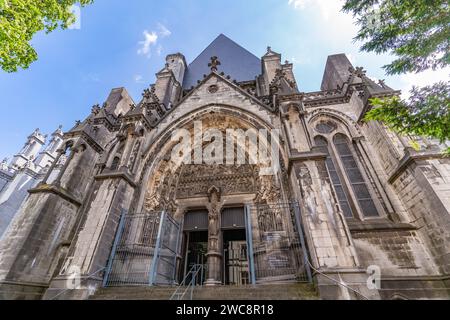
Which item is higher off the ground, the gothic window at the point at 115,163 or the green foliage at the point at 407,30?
the green foliage at the point at 407,30

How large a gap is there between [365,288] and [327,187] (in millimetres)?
2351

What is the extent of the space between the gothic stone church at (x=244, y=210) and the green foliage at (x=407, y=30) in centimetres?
239

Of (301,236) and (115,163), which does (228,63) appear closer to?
(115,163)

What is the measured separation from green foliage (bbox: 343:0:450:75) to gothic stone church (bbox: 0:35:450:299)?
239 centimetres

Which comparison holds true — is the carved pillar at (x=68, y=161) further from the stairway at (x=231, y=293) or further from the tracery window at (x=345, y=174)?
the tracery window at (x=345, y=174)

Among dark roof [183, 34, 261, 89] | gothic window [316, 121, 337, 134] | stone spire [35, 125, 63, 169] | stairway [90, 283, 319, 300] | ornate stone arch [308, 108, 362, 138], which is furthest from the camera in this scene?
stone spire [35, 125, 63, 169]

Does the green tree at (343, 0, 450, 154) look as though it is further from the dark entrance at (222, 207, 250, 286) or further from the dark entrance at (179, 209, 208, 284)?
the dark entrance at (179, 209, 208, 284)

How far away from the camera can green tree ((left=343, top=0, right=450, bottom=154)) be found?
14.9ft

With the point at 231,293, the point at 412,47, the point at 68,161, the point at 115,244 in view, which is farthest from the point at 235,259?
the point at 412,47

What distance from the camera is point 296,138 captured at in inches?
263

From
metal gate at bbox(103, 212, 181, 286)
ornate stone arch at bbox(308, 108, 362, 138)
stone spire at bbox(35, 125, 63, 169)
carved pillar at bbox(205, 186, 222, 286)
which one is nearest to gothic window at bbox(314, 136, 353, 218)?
ornate stone arch at bbox(308, 108, 362, 138)

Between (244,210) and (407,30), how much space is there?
699cm

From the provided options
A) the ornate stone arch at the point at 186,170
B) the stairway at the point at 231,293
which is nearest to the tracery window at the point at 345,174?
the ornate stone arch at the point at 186,170

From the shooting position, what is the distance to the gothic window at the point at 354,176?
23.1 ft
